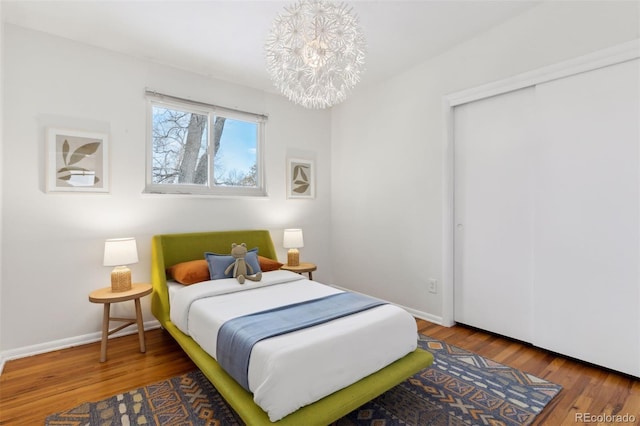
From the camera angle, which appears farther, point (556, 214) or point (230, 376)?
point (556, 214)

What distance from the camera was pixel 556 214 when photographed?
7.97 feet

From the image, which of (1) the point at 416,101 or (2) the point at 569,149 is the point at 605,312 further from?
(1) the point at 416,101

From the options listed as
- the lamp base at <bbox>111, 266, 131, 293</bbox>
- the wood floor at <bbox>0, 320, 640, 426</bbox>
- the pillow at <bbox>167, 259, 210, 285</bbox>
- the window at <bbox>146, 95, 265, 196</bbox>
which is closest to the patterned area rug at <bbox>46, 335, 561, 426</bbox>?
the wood floor at <bbox>0, 320, 640, 426</bbox>

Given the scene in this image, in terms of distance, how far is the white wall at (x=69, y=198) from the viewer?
2516 mm

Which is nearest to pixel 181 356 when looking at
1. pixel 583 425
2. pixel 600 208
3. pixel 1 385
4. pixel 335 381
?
pixel 1 385

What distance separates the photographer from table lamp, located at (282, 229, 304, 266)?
374cm

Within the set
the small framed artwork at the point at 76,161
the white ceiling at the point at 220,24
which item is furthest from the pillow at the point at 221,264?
the white ceiling at the point at 220,24

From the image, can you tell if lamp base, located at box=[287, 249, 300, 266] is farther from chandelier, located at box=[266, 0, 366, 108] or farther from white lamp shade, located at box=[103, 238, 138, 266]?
chandelier, located at box=[266, 0, 366, 108]

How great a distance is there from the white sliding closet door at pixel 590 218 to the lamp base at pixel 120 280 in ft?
11.2

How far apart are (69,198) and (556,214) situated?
403 centimetres

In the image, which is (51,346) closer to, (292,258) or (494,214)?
(292,258)

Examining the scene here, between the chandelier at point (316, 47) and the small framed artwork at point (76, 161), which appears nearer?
the chandelier at point (316, 47)

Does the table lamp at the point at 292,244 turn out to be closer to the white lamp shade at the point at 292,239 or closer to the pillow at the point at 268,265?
the white lamp shade at the point at 292,239

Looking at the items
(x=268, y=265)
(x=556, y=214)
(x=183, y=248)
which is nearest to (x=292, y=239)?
(x=268, y=265)
